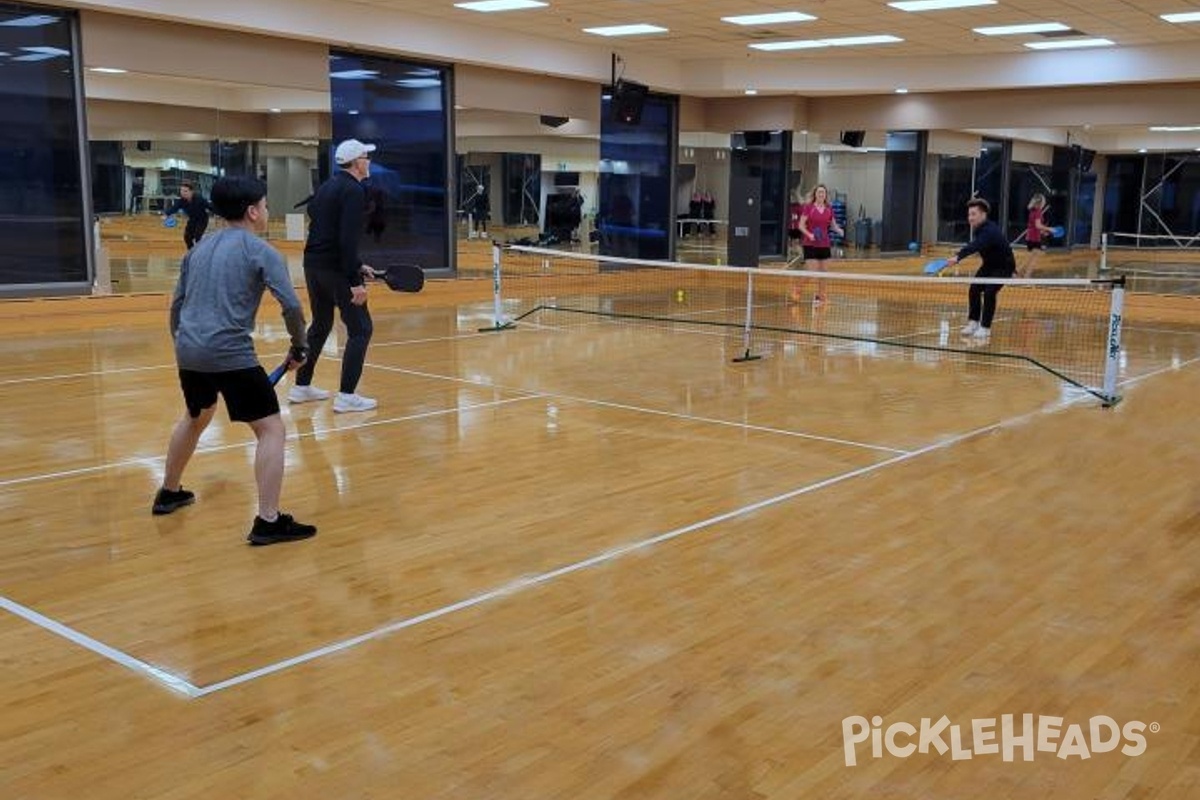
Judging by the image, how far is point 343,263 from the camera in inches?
289

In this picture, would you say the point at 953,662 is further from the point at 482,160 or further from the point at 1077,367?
the point at 482,160

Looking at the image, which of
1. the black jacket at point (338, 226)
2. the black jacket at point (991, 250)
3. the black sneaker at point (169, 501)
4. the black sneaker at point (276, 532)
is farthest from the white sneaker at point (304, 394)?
the black jacket at point (991, 250)

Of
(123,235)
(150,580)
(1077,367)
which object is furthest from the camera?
(123,235)

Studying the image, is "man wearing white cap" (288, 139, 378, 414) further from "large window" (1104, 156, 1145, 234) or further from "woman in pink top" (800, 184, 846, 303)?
"large window" (1104, 156, 1145, 234)

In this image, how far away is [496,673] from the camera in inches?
143

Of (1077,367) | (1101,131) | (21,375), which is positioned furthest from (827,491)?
(1101,131)

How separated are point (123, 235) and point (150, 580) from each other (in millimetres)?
11622

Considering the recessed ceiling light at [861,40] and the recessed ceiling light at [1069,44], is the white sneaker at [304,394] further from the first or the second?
the recessed ceiling light at [1069,44]

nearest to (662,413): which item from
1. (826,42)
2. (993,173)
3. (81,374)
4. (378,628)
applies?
(378,628)

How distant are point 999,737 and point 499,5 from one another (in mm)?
12329

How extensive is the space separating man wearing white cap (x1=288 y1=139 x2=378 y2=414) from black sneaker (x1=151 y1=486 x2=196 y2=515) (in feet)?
7.01

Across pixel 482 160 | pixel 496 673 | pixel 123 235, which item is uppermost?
pixel 482 160

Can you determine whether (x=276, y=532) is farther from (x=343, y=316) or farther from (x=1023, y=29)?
(x=1023, y=29)

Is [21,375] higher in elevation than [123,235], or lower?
lower
